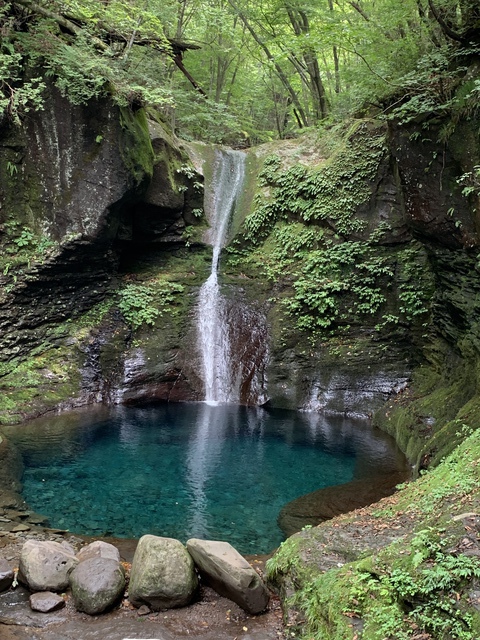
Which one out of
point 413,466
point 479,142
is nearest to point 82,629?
point 413,466

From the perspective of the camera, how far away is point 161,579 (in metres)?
4.35

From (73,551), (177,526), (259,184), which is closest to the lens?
(73,551)

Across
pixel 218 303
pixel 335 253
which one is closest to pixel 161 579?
pixel 335 253

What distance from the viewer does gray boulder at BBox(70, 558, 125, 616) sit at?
4.26m

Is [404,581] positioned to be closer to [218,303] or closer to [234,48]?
[218,303]

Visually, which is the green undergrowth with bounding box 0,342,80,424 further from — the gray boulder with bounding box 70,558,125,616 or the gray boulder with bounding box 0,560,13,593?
the gray boulder with bounding box 70,558,125,616

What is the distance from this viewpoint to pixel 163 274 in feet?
50.3

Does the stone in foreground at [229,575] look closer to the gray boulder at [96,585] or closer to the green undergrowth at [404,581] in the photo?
the green undergrowth at [404,581]

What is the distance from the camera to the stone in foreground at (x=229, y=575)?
4.21m

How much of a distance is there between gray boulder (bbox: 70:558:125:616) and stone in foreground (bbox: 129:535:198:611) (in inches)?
5.9

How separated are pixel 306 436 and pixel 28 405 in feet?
21.8

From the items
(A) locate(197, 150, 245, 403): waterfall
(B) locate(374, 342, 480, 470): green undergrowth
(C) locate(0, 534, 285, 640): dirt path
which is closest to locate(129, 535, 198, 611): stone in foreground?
(C) locate(0, 534, 285, 640): dirt path

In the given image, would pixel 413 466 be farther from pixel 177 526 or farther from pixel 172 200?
pixel 172 200

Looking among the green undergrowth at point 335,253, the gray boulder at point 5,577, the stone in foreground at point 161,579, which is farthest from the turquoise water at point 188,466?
the green undergrowth at point 335,253
